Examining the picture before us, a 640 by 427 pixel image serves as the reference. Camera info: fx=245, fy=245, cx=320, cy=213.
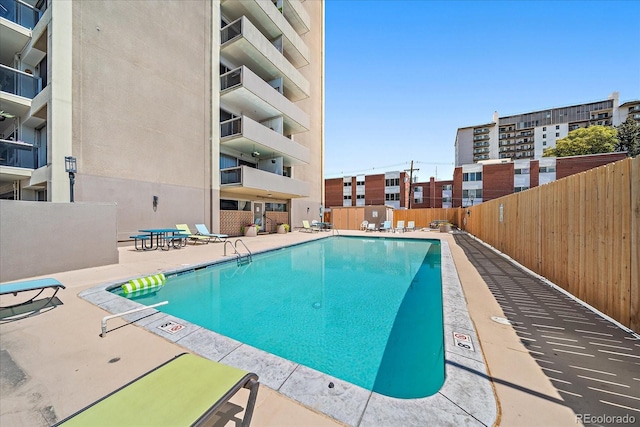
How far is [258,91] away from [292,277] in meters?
12.9

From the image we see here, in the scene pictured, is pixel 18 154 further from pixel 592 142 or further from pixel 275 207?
pixel 592 142

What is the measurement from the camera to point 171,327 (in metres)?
3.32

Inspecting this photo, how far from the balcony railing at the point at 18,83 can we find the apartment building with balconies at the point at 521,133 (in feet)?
243

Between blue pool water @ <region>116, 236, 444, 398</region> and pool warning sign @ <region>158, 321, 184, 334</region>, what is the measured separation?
0.82 meters

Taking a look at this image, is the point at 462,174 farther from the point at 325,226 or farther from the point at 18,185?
the point at 18,185

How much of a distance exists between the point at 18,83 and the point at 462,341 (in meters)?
17.9

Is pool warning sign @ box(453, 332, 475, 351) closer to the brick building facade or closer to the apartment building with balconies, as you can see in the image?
the brick building facade

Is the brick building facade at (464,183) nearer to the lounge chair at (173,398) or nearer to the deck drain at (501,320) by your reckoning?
the deck drain at (501,320)

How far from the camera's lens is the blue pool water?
3125 mm

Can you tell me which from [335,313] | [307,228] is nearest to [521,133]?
[307,228]

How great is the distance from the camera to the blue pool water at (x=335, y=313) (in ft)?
10.3

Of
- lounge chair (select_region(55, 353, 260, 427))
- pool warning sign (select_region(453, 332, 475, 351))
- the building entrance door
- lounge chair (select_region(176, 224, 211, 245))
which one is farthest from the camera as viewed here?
the building entrance door

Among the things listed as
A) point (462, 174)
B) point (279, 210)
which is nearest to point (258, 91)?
point (279, 210)

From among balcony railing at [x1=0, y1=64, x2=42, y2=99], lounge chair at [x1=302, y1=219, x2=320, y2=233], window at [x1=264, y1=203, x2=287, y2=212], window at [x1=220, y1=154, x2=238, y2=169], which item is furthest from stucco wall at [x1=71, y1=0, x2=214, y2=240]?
lounge chair at [x1=302, y1=219, x2=320, y2=233]
